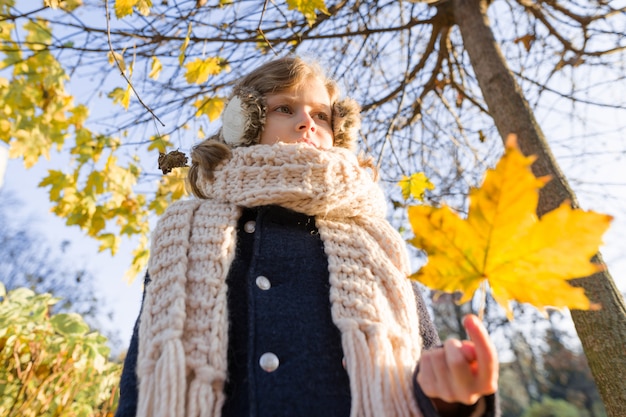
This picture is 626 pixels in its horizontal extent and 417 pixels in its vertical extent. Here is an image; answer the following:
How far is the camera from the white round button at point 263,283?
0.97m

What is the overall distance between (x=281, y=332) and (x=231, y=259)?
8.6 inches

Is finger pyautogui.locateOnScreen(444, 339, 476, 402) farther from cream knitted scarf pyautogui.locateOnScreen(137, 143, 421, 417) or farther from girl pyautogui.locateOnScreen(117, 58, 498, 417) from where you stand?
cream knitted scarf pyautogui.locateOnScreen(137, 143, 421, 417)

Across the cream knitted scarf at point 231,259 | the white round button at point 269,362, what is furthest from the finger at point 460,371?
the white round button at point 269,362

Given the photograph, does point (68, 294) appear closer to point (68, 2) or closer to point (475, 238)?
point (68, 2)

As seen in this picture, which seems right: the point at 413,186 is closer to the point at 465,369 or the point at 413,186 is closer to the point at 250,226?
the point at 250,226

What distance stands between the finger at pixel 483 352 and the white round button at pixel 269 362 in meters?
0.39

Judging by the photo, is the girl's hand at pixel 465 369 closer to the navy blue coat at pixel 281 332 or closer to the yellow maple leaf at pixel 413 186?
the navy blue coat at pixel 281 332

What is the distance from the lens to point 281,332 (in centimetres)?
91

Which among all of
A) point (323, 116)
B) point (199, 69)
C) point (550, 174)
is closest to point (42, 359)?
point (199, 69)

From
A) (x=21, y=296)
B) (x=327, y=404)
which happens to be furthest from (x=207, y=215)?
(x=21, y=296)

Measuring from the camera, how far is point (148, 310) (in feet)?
3.03

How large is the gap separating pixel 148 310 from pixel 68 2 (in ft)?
5.97

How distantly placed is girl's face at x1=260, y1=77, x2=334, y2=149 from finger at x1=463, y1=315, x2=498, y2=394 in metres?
0.73

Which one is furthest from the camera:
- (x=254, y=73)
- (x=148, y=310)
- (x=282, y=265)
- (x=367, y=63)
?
(x=367, y=63)
